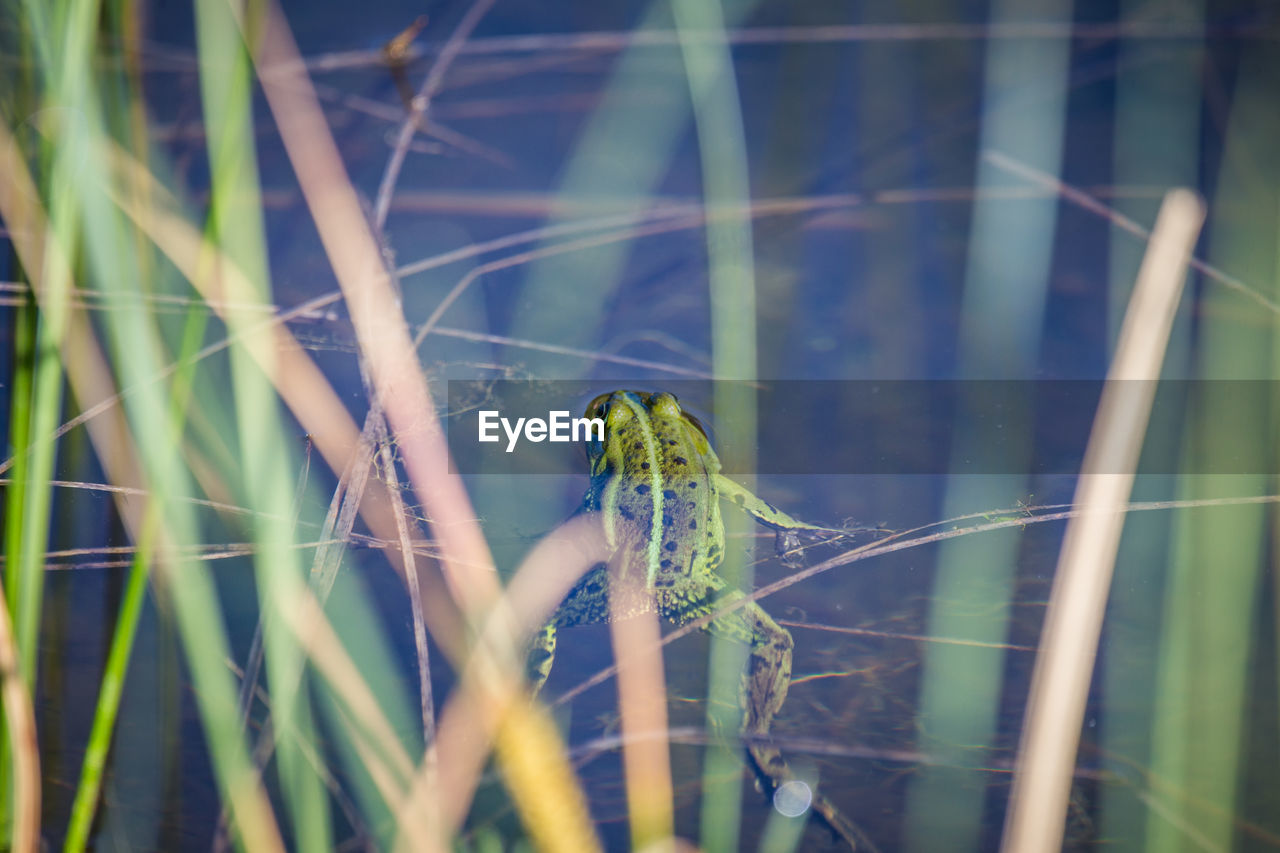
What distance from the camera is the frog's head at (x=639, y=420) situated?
10.2 feet

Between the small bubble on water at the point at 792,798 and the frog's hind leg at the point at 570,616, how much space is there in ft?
3.03

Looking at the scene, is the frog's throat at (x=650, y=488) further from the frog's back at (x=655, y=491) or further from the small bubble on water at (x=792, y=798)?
the small bubble on water at (x=792, y=798)

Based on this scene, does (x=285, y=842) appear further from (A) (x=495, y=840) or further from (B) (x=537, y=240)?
(B) (x=537, y=240)

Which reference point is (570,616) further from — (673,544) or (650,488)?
(650,488)

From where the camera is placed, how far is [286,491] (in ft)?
9.54

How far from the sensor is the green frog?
8.84ft

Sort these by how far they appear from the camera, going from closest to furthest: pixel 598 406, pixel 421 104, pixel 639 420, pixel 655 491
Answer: pixel 655 491, pixel 639 420, pixel 598 406, pixel 421 104

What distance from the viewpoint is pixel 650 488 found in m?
2.99

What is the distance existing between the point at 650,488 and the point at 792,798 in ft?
4.29

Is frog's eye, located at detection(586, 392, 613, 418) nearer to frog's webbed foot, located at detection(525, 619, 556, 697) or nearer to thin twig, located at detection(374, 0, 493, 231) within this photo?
frog's webbed foot, located at detection(525, 619, 556, 697)

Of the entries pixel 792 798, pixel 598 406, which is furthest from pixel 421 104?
pixel 792 798

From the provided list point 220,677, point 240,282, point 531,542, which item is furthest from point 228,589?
point 240,282

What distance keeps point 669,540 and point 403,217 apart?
2.15 meters

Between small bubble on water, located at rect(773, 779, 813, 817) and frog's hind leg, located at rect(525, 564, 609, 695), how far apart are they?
3.03 ft
